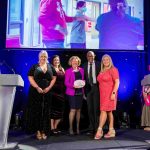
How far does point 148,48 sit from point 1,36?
2.95m

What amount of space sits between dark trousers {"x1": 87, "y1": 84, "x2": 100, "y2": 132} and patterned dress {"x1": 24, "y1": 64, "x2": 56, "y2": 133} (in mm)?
768

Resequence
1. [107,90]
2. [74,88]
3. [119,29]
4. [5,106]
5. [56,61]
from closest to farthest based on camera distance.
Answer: [5,106] → [107,90] → [74,88] → [56,61] → [119,29]

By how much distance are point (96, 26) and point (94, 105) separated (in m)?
2.02

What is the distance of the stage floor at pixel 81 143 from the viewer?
381 centimetres

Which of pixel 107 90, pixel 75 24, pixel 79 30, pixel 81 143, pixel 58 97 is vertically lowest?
pixel 81 143

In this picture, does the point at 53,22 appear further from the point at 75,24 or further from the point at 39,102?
the point at 39,102

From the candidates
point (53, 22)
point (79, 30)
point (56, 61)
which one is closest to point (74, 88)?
point (56, 61)

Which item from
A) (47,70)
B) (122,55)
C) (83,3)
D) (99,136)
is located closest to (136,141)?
(99,136)

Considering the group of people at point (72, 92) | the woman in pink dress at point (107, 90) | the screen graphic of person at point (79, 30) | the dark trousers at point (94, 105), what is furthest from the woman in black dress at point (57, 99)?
the screen graphic of person at point (79, 30)

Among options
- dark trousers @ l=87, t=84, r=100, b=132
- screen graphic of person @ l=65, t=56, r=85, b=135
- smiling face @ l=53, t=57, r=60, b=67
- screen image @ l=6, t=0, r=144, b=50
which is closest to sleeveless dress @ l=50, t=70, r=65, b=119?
smiling face @ l=53, t=57, r=60, b=67

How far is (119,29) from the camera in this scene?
21.5 ft

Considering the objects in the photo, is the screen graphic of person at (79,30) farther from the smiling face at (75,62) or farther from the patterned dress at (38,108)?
the patterned dress at (38,108)

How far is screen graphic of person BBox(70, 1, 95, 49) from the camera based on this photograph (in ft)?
21.0

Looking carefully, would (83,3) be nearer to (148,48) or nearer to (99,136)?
(148,48)
